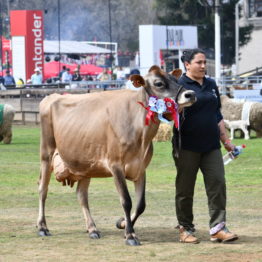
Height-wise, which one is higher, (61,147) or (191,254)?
(61,147)

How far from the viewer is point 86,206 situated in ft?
35.4

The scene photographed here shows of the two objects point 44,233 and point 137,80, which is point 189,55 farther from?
point 44,233

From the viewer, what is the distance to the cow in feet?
32.5

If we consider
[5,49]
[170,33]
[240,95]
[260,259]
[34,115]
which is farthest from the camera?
[5,49]

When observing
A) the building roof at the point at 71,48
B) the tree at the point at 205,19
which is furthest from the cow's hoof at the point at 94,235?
the tree at the point at 205,19

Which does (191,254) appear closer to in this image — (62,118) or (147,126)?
(147,126)

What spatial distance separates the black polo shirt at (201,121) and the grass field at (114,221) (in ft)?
3.22

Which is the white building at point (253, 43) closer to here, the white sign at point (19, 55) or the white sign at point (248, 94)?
the white sign at point (19, 55)

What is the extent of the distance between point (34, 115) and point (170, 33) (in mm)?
14119

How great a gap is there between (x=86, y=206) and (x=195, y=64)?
6.99 feet

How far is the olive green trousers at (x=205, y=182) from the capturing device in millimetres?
9766

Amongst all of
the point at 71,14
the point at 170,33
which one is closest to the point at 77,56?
the point at 170,33

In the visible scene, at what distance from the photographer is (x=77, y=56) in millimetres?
67062

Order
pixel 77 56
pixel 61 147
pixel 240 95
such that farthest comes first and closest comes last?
pixel 77 56
pixel 240 95
pixel 61 147
